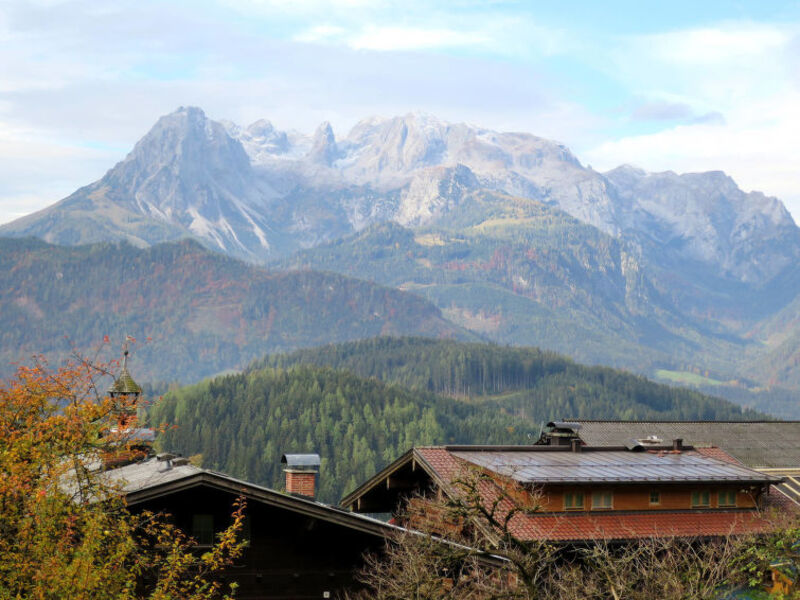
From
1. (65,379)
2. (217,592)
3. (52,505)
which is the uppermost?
(65,379)

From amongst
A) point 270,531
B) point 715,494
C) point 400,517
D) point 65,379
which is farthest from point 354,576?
point 715,494

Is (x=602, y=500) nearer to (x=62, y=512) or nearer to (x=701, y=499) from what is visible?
(x=701, y=499)

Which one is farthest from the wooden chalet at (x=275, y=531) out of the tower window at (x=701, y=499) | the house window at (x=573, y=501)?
the tower window at (x=701, y=499)

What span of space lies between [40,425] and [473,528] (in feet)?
60.7

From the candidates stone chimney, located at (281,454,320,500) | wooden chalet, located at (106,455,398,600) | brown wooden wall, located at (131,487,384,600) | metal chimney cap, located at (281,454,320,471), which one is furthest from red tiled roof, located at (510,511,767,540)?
stone chimney, located at (281,454,320,500)

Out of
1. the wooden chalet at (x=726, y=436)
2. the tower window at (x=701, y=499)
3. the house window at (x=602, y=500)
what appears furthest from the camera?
the wooden chalet at (x=726, y=436)

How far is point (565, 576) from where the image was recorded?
127 feet

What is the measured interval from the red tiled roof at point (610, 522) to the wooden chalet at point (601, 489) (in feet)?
0.15

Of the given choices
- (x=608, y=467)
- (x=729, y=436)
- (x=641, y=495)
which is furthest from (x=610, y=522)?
(x=729, y=436)

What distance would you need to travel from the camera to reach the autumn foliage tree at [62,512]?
3431cm

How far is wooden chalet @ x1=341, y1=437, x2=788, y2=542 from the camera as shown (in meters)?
52.4

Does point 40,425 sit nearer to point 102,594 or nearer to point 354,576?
point 102,594

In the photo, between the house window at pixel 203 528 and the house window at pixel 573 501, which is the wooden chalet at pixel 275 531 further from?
the house window at pixel 573 501

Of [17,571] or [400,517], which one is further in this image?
[400,517]
